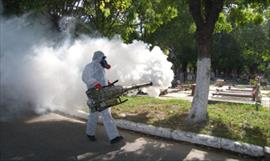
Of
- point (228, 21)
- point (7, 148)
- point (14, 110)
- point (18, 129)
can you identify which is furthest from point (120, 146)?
point (228, 21)

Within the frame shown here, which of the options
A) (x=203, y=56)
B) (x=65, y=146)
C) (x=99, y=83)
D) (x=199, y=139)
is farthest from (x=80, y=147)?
(x=203, y=56)

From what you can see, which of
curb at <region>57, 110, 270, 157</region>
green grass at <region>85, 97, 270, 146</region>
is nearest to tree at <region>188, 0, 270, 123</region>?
green grass at <region>85, 97, 270, 146</region>

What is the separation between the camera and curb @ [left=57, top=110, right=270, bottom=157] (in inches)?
261

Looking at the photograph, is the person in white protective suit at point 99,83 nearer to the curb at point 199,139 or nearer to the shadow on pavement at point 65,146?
the shadow on pavement at point 65,146

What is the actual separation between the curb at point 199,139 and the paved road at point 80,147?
0.47 feet

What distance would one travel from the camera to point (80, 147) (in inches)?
272

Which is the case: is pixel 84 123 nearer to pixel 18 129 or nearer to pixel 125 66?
pixel 18 129

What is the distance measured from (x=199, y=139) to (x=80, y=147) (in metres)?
2.47

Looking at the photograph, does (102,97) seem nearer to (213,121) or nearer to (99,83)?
(99,83)

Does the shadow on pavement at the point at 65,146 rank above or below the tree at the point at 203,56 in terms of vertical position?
below

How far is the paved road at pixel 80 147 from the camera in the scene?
249 inches

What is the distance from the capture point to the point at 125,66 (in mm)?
11023

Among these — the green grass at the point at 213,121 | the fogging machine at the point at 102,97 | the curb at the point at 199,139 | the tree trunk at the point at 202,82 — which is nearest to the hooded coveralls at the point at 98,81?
the fogging machine at the point at 102,97

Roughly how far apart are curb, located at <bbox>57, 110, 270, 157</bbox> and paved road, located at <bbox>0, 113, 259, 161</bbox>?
142 millimetres
